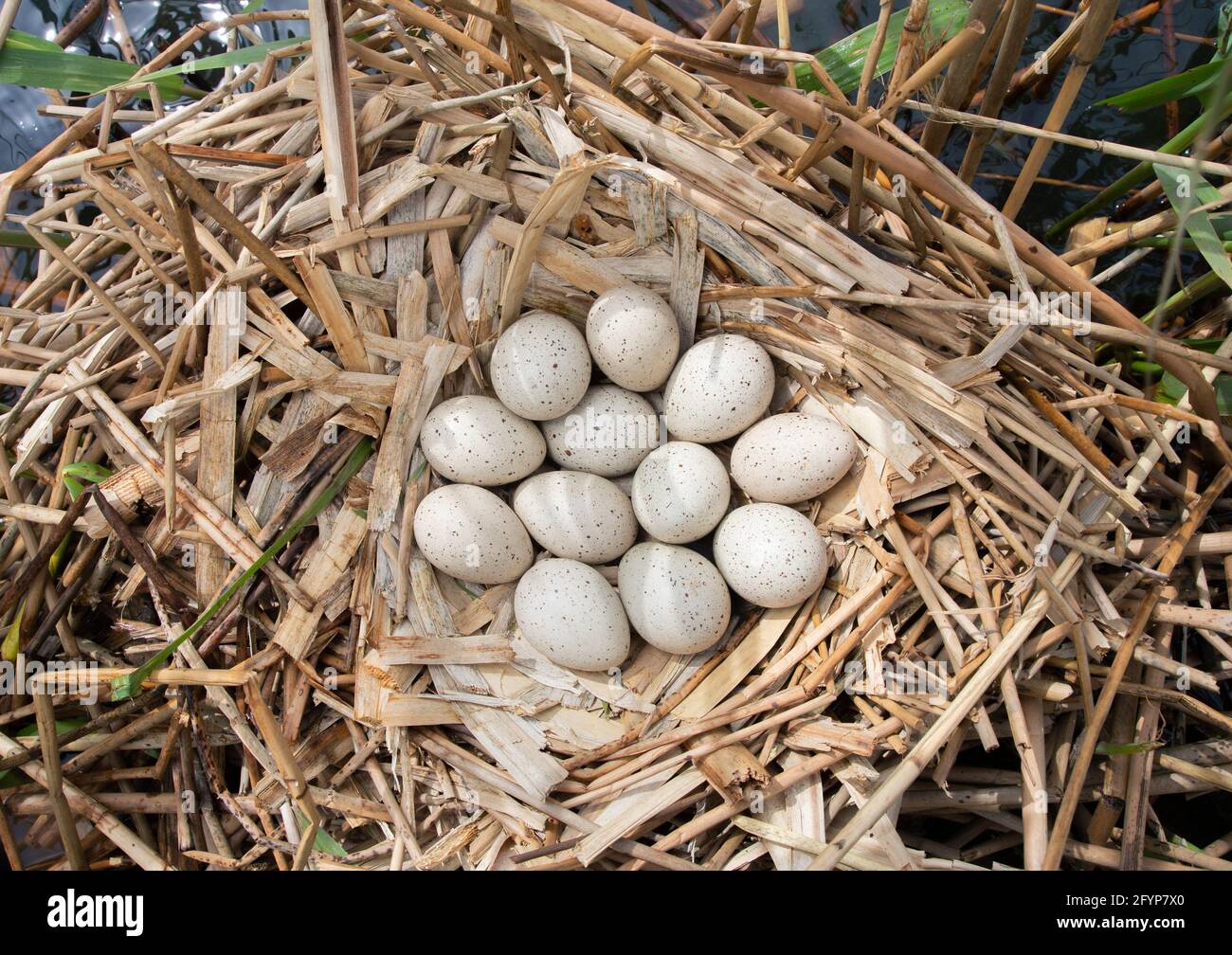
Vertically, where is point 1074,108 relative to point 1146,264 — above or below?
above

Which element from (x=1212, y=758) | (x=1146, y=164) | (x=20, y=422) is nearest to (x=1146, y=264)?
(x=1146, y=164)

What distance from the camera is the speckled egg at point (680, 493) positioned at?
5.28ft

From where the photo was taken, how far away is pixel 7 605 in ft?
4.97

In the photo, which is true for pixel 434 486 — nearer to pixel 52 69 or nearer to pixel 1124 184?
pixel 52 69

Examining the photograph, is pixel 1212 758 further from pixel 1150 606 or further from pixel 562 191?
pixel 562 191

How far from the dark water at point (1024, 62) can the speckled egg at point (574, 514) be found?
88cm

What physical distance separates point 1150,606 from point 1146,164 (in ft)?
2.26

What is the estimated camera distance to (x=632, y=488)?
5.64 feet

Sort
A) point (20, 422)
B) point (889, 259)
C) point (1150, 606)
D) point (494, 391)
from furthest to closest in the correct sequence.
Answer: point (494, 391), point (20, 422), point (889, 259), point (1150, 606)

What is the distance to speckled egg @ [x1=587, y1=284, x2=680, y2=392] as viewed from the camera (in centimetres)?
156
